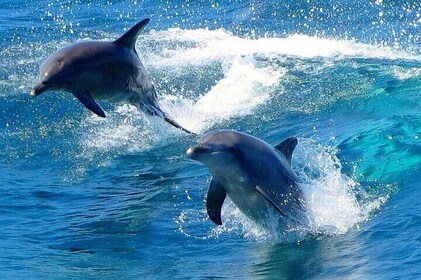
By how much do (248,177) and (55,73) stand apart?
10.7 ft

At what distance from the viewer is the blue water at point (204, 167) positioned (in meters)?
10.6

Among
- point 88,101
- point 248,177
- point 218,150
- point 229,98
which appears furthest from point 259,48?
point 218,150

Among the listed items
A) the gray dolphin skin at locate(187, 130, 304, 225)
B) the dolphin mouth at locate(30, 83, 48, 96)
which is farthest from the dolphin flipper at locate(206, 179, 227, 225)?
the dolphin mouth at locate(30, 83, 48, 96)

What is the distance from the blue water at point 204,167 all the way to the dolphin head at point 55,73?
1.90 meters

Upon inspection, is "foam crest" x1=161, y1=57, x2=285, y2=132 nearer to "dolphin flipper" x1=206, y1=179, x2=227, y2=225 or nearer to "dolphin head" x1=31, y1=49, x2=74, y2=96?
"dolphin head" x1=31, y1=49, x2=74, y2=96

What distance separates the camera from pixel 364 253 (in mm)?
10195

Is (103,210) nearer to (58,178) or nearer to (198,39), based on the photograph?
(58,178)

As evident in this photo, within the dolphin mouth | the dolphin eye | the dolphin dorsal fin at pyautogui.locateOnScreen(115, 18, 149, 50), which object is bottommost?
the dolphin eye

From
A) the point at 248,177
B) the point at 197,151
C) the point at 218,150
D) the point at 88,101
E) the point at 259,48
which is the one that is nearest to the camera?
the point at 197,151

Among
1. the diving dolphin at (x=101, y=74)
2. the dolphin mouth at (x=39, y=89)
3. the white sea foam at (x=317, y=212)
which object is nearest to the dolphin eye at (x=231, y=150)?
the white sea foam at (x=317, y=212)

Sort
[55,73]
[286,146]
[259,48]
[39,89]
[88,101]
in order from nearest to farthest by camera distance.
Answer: [286,146] < [39,89] < [55,73] < [88,101] < [259,48]

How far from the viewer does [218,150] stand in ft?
33.2

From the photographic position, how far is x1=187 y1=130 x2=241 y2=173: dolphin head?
999 centimetres

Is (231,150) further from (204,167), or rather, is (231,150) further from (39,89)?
(204,167)
